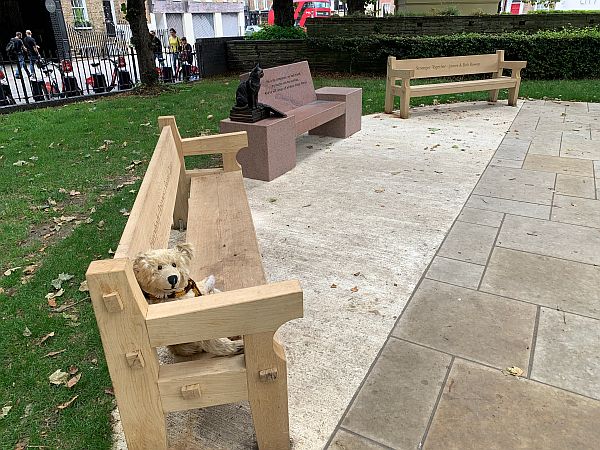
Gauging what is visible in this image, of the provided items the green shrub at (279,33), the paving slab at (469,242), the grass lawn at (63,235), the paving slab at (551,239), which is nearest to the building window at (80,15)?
the green shrub at (279,33)

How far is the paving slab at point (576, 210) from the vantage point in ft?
14.5

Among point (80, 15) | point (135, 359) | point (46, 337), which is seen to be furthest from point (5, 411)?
point (80, 15)

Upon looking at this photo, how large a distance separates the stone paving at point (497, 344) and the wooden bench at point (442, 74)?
4346 mm

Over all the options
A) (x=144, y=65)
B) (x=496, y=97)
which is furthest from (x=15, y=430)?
(x=144, y=65)

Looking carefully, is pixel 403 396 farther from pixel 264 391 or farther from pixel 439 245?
pixel 439 245

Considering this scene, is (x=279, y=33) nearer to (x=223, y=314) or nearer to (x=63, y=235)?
(x=63, y=235)

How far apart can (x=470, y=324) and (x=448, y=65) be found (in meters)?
7.42

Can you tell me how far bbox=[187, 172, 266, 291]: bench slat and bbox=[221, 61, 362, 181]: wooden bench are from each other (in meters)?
1.46

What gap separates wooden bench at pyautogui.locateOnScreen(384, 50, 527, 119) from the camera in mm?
8711

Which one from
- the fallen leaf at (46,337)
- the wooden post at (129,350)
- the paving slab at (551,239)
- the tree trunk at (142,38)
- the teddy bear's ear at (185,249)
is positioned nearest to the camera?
the wooden post at (129,350)

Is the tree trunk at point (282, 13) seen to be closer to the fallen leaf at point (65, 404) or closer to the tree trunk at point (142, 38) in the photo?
the tree trunk at point (142, 38)

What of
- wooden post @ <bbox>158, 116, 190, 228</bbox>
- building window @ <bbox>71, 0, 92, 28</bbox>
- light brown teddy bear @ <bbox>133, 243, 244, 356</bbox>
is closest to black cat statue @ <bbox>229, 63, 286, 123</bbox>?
wooden post @ <bbox>158, 116, 190, 228</bbox>

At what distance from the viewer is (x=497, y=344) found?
111 inches

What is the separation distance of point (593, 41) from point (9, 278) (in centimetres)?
1418
